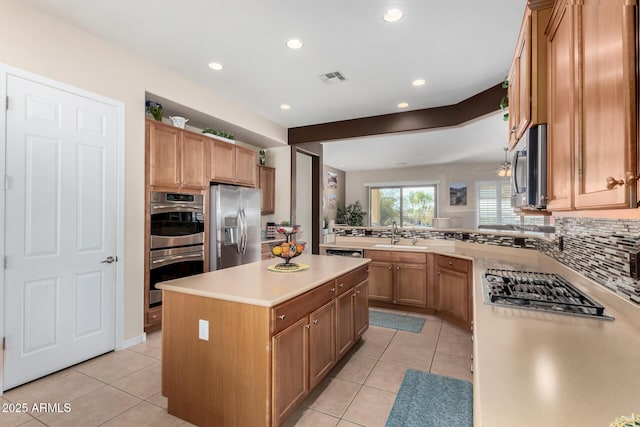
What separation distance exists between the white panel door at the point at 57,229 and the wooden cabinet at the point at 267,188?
2.53 m

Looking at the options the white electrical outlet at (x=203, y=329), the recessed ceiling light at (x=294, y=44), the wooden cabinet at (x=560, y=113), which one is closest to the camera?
the wooden cabinet at (x=560, y=113)

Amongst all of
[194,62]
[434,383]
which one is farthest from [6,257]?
[434,383]

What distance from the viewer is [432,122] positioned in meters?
4.36

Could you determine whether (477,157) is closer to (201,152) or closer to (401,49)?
(401,49)

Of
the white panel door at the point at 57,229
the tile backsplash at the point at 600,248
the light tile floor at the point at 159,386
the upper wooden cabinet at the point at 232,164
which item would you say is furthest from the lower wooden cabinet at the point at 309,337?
the upper wooden cabinet at the point at 232,164

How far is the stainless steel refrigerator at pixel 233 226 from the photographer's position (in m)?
3.91

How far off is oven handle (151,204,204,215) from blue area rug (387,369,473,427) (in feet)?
9.37

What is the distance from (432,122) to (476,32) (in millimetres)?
1842

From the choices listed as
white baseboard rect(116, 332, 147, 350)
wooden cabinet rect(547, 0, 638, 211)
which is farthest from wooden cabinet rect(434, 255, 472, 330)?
white baseboard rect(116, 332, 147, 350)

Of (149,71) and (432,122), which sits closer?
(149,71)

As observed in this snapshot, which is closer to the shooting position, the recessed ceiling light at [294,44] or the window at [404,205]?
the recessed ceiling light at [294,44]

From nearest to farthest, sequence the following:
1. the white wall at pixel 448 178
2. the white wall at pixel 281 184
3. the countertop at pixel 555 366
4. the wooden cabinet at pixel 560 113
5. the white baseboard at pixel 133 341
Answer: the countertop at pixel 555 366
the wooden cabinet at pixel 560 113
the white baseboard at pixel 133 341
the white wall at pixel 281 184
the white wall at pixel 448 178

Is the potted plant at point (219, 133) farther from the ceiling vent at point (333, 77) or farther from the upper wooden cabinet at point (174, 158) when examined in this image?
the ceiling vent at point (333, 77)

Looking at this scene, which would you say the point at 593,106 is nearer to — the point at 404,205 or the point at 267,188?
the point at 267,188
